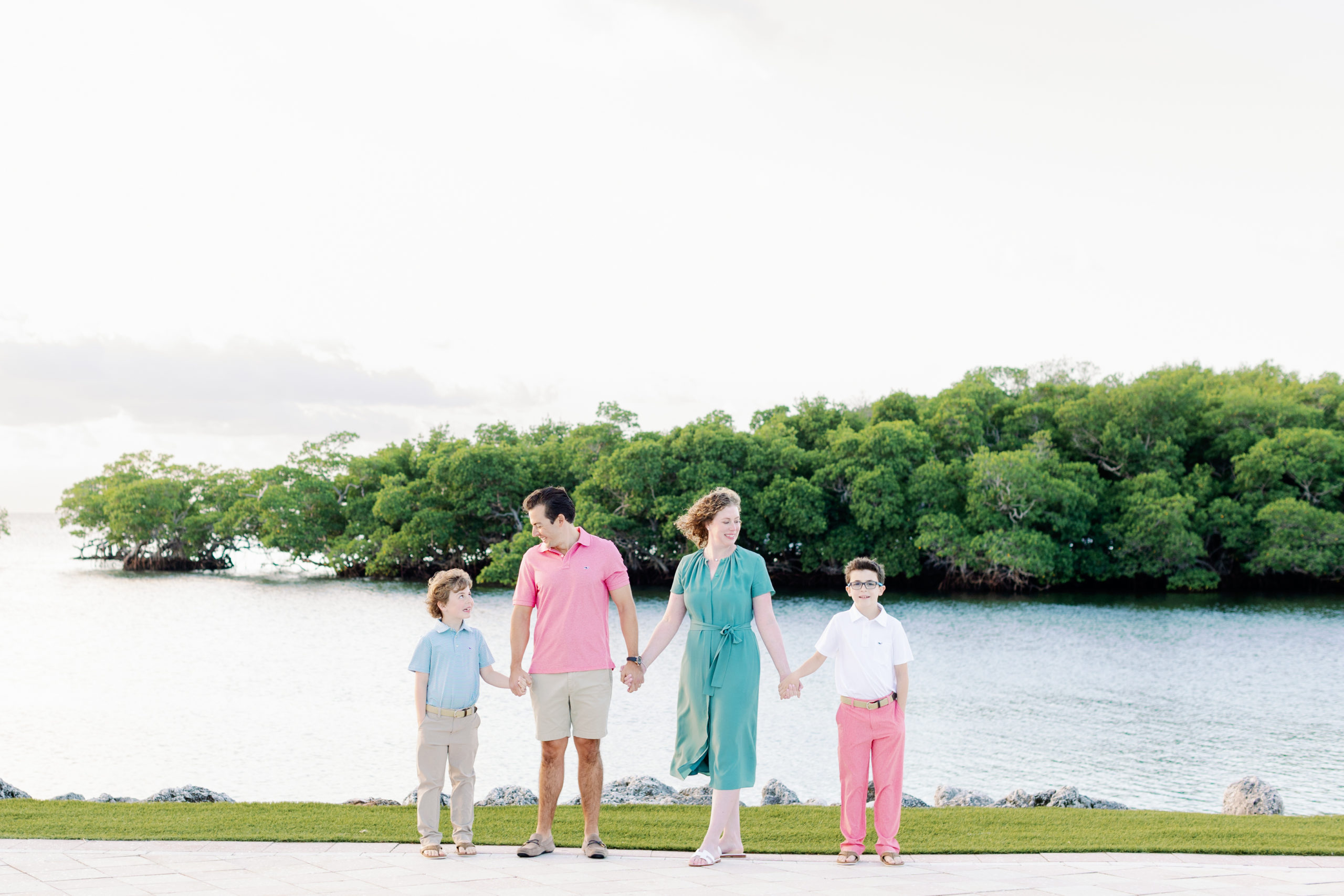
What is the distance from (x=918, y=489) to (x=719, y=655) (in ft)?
126

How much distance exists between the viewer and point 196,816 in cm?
709

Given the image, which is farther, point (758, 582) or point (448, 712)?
point (448, 712)

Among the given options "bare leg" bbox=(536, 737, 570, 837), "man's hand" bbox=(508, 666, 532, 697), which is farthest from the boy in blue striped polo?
"bare leg" bbox=(536, 737, 570, 837)

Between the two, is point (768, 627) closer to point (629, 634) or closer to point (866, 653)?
point (866, 653)

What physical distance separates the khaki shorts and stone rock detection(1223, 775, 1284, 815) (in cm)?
726

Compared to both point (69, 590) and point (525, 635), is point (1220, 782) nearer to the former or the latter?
point (525, 635)

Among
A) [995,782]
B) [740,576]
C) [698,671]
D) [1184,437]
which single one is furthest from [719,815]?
[1184,437]

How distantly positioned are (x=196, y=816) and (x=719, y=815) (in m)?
3.88

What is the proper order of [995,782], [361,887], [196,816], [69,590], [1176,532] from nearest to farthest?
[361,887] < [196,816] < [995,782] < [1176,532] < [69,590]

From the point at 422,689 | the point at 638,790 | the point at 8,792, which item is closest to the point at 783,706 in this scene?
the point at 638,790

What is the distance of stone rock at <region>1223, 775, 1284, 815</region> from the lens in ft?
32.0

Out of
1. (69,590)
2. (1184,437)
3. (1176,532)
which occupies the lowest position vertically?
(69,590)

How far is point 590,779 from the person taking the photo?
561cm

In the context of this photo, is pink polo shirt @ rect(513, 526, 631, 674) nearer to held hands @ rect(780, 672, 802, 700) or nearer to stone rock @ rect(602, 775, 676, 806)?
held hands @ rect(780, 672, 802, 700)
